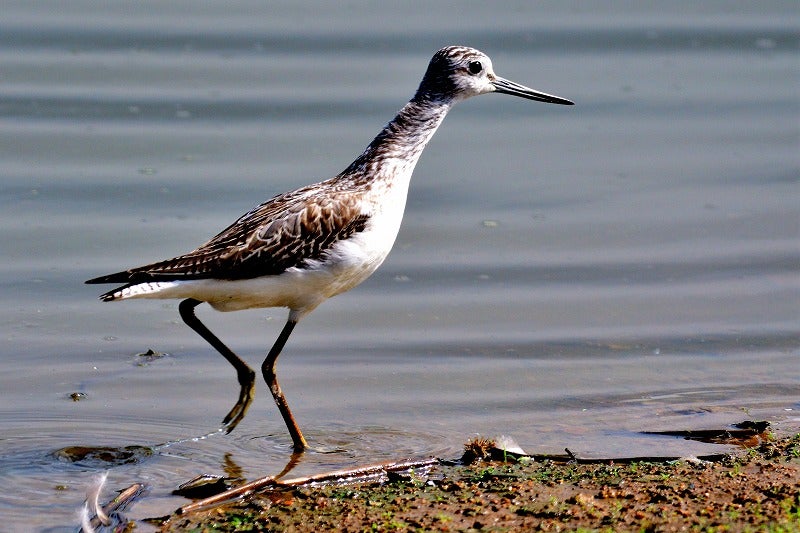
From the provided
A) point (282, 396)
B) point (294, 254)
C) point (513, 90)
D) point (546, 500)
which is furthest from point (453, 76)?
point (546, 500)

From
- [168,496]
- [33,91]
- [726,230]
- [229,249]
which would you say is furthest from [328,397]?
[33,91]

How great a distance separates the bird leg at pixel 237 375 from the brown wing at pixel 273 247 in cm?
58

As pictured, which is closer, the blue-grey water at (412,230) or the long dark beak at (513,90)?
the blue-grey water at (412,230)

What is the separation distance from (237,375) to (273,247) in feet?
3.62

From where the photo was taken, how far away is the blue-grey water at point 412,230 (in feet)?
24.1

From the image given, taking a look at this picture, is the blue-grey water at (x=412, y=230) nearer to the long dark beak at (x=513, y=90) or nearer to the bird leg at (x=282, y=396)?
the bird leg at (x=282, y=396)

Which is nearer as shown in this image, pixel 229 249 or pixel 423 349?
pixel 229 249

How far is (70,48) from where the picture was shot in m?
13.5

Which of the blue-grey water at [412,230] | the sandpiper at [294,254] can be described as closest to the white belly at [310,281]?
the sandpiper at [294,254]

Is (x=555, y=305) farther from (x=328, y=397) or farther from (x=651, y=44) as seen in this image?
(x=651, y=44)

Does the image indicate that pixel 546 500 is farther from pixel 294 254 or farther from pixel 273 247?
pixel 273 247

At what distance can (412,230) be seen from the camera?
1078cm

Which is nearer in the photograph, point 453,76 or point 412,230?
point 453,76

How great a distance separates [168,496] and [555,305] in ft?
13.7
